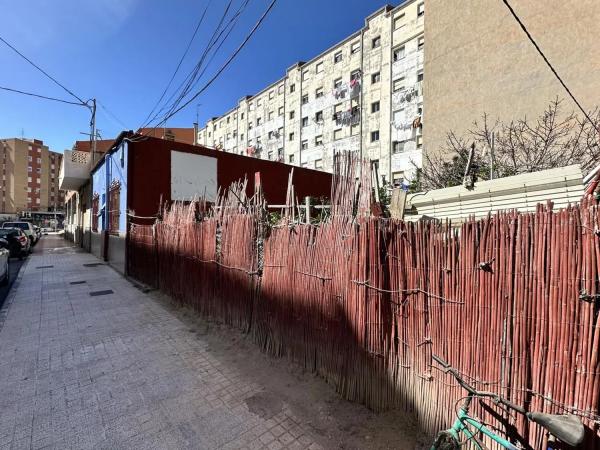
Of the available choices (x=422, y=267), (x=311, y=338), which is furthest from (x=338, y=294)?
(x=422, y=267)

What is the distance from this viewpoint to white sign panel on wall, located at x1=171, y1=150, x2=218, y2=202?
12.3 m

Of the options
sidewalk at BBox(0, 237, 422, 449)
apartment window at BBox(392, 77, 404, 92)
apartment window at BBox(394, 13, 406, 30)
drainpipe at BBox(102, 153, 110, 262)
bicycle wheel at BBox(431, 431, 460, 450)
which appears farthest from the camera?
apartment window at BBox(392, 77, 404, 92)

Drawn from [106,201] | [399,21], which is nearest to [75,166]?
[106,201]

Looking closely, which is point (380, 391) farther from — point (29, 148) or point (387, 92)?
point (29, 148)

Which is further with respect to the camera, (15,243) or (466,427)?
(15,243)

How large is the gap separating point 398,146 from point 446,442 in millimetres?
25340

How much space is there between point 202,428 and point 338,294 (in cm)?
174

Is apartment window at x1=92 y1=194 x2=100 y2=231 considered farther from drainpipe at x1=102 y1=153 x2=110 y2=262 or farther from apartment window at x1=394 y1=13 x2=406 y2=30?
apartment window at x1=394 y1=13 x2=406 y2=30

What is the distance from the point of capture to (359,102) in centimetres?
2816

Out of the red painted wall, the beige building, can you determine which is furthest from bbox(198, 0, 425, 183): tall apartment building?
the red painted wall

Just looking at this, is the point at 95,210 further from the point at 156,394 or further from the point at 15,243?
the point at 156,394

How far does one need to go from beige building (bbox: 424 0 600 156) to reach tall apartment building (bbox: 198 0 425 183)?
5.84m

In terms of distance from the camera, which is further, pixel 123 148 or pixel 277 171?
pixel 277 171

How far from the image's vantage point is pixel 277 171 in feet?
55.8
